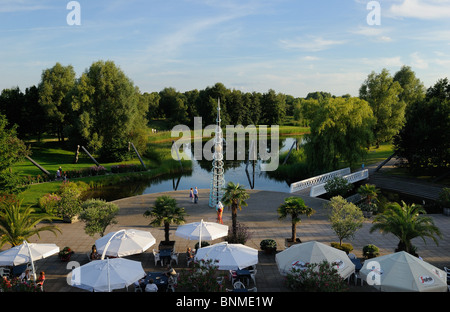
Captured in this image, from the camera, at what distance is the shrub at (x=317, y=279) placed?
36.8ft

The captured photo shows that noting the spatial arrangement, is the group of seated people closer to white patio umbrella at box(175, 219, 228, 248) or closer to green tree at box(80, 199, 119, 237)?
white patio umbrella at box(175, 219, 228, 248)

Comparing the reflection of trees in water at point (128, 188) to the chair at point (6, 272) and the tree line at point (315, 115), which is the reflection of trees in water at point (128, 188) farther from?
the chair at point (6, 272)

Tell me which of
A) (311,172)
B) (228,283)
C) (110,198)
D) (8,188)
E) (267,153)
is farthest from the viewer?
(267,153)

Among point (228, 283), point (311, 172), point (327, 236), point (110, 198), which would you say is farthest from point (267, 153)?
point (228, 283)

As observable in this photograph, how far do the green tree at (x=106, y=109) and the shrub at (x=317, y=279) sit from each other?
138ft

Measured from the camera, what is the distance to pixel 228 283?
558 inches

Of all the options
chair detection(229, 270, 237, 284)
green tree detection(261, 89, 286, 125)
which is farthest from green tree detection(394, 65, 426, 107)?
chair detection(229, 270, 237, 284)

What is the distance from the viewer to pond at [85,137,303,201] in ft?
118

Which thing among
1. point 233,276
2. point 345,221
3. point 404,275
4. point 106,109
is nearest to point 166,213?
point 233,276

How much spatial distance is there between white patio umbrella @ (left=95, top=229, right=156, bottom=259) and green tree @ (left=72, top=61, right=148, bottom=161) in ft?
119

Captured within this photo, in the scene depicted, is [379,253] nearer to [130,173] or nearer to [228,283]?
[228,283]

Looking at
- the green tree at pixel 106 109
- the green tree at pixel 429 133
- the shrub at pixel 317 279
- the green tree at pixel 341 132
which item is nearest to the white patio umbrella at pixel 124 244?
the shrub at pixel 317 279

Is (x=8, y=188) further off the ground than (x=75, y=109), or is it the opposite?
(x=75, y=109)

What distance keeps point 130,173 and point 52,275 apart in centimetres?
2805
